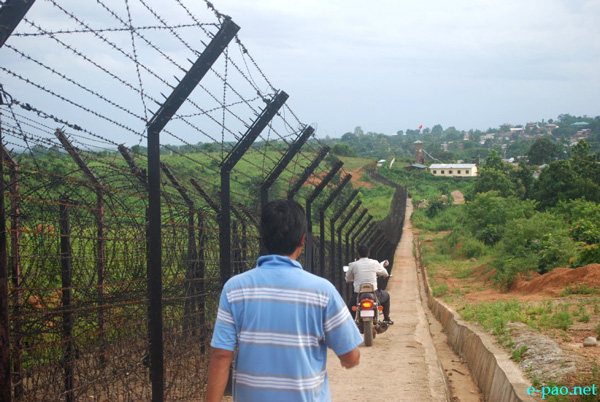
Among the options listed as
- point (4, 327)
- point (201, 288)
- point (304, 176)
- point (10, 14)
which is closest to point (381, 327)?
point (304, 176)

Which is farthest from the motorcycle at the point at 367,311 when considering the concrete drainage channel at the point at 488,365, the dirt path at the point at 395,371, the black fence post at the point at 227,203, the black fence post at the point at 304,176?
the black fence post at the point at 227,203

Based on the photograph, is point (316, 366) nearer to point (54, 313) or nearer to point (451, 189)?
point (54, 313)

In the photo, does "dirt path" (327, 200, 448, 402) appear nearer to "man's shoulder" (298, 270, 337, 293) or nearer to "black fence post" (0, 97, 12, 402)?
"black fence post" (0, 97, 12, 402)

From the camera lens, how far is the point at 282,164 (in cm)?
852

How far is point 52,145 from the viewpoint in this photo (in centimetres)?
468

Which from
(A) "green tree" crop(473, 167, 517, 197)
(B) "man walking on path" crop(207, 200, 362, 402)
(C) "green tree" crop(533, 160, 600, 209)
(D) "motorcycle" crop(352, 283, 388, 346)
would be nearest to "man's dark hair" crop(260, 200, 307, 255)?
(B) "man walking on path" crop(207, 200, 362, 402)

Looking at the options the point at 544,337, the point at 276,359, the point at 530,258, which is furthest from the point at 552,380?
the point at 530,258

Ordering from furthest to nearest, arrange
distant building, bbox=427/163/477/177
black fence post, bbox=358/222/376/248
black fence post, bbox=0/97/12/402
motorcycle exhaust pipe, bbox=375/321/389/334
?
1. distant building, bbox=427/163/477/177
2. black fence post, bbox=358/222/376/248
3. motorcycle exhaust pipe, bbox=375/321/389/334
4. black fence post, bbox=0/97/12/402

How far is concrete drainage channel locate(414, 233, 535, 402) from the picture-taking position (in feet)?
19.8

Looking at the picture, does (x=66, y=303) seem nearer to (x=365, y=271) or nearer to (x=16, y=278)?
(x=16, y=278)

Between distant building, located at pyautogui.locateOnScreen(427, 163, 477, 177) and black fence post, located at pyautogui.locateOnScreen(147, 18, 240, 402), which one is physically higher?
distant building, located at pyautogui.locateOnScreen(427, 163, 477, 177)

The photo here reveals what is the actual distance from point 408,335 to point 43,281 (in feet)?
26.0

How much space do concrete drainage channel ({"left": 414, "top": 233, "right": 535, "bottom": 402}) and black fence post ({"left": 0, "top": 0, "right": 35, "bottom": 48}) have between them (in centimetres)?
434

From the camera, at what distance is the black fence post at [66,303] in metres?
4.57
